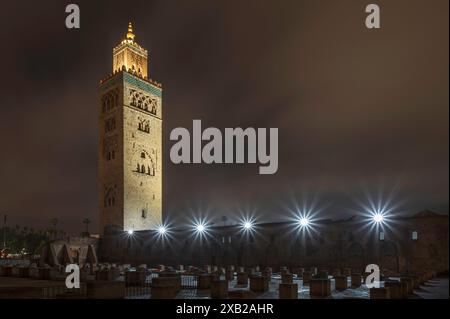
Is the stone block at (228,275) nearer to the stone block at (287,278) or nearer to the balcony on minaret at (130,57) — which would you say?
the stone block at (287,278)

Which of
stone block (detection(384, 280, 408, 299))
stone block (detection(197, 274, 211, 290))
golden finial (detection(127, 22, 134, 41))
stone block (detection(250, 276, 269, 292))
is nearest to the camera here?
stone block (detection(384, 280, 408, 299))

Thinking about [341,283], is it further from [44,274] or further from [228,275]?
[44,274]

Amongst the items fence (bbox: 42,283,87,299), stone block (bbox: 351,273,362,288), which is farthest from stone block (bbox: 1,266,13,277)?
stone block (bbox: 351,273,362,288)

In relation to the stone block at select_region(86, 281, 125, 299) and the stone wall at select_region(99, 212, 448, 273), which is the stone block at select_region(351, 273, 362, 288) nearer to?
the stone wall at select_region(99, 212, 448, 273)

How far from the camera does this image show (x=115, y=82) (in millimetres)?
49781

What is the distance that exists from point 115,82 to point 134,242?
19479 mm

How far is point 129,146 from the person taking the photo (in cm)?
4800

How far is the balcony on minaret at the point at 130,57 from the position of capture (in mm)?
51806

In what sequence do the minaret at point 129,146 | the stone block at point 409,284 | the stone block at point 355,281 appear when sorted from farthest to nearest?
the minaret at point 129,146 < the stone block at point 355,281 < the stone block at point 409,284

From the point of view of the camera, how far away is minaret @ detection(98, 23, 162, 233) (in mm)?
47219

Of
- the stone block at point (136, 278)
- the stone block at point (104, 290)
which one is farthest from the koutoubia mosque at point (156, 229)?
the stone block at point (104, 290)

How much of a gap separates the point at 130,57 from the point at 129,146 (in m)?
11.7
